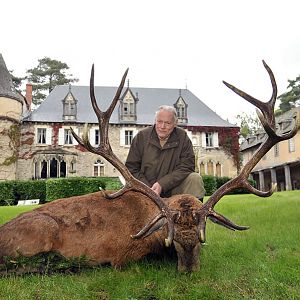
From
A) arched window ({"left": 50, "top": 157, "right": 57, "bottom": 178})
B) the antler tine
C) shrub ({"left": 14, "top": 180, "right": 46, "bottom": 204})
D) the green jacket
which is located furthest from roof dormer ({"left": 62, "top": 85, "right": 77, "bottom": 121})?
the antler tine

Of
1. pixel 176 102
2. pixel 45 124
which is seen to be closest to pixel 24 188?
pixel 45 124

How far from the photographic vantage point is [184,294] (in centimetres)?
374

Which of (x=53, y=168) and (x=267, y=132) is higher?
(x=53, y=168)

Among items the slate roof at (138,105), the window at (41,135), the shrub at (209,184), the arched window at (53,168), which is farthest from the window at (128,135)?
the shrub at (209,184)

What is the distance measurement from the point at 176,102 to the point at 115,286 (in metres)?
37.0

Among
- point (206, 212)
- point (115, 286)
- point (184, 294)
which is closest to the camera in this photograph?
point (184, 294)

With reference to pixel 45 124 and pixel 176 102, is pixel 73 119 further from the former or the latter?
pixel 176 102

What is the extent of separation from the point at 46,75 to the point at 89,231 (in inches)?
2111

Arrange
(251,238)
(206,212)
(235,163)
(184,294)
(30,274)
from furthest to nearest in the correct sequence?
(235,163)
(251,238)
(30,274)
(206,212)
(184,294)

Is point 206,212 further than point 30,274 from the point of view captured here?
No

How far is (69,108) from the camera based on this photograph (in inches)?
1489

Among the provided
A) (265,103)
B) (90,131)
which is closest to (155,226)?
(265,103)

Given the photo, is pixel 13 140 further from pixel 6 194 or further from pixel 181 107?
pixel 181 107

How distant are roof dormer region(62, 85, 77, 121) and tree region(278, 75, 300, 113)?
34.6 meters
